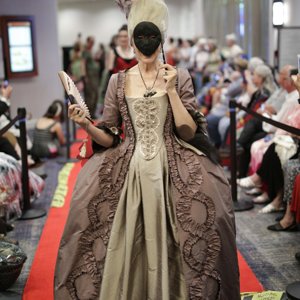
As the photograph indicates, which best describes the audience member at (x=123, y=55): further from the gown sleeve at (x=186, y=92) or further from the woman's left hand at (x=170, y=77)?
the woman's left hand at (x=170, y=77)

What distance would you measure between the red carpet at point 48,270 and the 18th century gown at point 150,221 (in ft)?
2.35

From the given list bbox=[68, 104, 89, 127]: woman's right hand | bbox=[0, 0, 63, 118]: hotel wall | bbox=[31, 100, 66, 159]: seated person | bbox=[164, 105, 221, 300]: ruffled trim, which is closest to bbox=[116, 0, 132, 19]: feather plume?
bbox=[68, 104, 89, 127]: woman's right hand

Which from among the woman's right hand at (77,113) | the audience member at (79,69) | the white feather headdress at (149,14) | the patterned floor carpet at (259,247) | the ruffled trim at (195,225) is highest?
the white feather headdress at (149,14)

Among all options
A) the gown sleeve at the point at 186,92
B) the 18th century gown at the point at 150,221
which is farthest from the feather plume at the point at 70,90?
the gown sleeve at the point at 186,92

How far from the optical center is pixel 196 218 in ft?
9.04

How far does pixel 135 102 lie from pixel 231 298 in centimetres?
102

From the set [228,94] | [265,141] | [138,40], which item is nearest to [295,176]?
[265,141]

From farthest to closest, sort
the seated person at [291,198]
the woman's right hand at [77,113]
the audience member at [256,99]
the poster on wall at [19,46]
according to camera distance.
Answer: the poster on wall at [19,46], the audience member at [256,99], the seated person at [291,198], the woman's right hand at [77,113]

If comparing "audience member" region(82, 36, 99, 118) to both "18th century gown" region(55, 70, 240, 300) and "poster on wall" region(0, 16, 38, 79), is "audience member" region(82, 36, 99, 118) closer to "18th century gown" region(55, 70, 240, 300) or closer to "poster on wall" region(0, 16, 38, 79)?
"poster on wall" region(0, 16, 38, 79)

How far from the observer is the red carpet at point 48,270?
357 cm

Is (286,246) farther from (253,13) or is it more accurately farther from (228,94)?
(253,13)

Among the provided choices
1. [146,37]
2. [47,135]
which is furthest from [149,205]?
[47,135]

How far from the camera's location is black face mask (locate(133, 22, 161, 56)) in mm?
2785

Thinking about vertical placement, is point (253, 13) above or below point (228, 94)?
above
